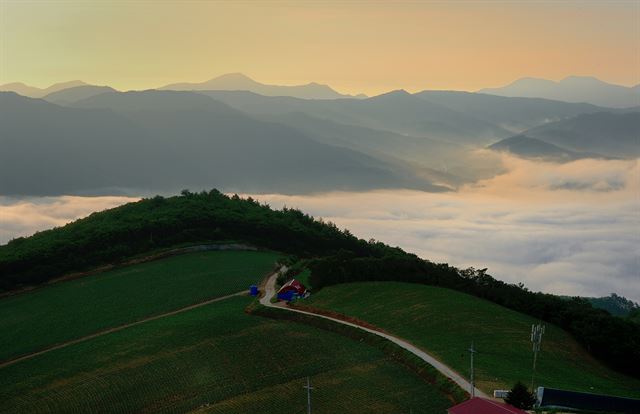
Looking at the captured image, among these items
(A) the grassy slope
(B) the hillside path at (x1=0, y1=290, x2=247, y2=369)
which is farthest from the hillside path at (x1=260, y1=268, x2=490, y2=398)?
(B) the hillside path at (x1=0, y1=290, x2=247, y2=369)

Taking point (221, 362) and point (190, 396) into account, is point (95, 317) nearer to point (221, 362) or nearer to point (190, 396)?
point (221, 362)

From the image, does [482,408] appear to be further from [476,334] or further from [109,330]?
[109,330]

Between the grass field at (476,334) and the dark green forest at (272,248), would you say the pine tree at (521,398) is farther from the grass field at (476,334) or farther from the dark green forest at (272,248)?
the dark green forest at (272,248)

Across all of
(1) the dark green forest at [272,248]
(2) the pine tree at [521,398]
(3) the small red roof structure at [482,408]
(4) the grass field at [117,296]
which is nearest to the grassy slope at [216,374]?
(2) the pine tree at [521,398]

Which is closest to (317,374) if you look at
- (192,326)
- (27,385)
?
(192,326)

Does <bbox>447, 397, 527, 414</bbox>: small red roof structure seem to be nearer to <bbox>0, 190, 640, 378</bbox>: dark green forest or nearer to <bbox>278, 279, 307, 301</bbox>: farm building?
<bbox>0, 190, 640, 378</bbox>: dark green forest

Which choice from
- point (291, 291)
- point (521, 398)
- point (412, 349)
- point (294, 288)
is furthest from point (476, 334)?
point (294, 288)
